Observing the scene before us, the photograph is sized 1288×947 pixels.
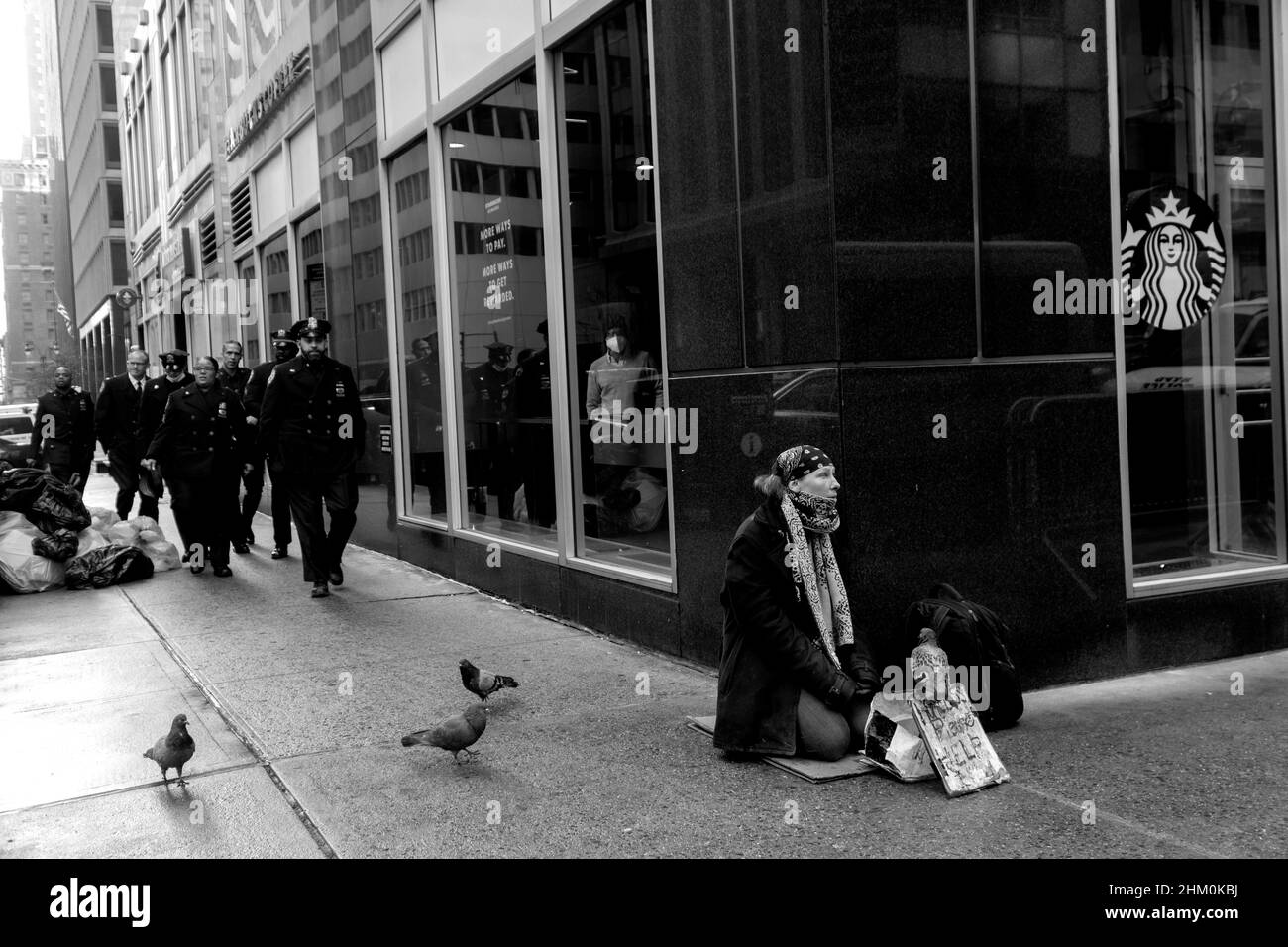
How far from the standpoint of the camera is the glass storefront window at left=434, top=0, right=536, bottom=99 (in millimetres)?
8789

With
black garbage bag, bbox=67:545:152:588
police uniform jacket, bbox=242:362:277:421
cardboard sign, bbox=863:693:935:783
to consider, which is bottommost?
cardboard sign, bbox=863:693:935:783

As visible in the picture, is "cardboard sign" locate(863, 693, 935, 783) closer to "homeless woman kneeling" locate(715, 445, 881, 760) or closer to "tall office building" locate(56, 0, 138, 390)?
"homeless woman kneeling" locate(715, 445, 881, 760)

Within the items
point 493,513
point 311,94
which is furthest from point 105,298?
point 493,513

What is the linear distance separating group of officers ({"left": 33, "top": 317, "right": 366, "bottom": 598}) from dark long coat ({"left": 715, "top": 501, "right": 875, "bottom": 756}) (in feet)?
17.0

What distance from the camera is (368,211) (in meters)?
12.1

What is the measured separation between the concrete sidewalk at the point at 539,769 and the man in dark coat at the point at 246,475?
14.5 ft

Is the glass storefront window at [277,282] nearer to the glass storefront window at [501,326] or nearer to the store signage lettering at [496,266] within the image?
the glass storefront window at [501,326]

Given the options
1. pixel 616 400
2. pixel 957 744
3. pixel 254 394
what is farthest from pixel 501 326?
pixel 957 744

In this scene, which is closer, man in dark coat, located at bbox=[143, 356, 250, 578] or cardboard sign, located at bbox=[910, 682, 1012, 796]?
cardboard sign, located at bbox=[910, 682, 1012, 796]

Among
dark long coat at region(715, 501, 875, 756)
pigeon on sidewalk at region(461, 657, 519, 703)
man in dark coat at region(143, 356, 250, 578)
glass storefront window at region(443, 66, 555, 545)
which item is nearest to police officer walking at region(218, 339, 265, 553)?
man in dark coat at region(143, 356, 250, 578)

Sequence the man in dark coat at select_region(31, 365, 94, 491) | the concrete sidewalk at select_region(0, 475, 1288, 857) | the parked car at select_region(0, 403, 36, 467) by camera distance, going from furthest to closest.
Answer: the parked car at select_region(0, 403, 36, 467) < the man in dark coat at select_region(31, 365, 94, 491) < the concrete sidewalk at select_region(0, 475, 1288, 857)

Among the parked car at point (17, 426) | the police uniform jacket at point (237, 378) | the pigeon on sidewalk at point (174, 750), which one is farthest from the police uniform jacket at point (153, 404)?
the parked car at point (17, 426)

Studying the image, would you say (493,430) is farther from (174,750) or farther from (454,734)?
(174,750)

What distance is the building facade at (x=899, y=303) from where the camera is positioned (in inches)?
231
